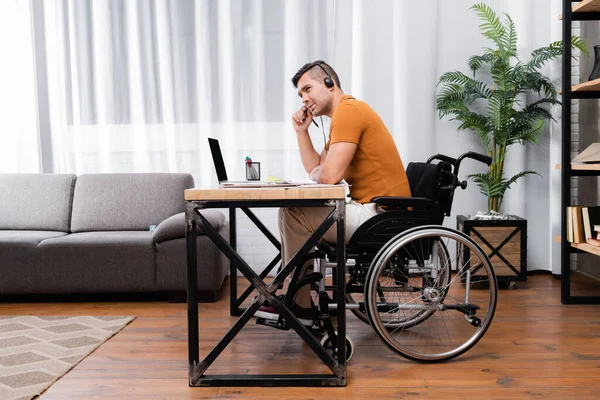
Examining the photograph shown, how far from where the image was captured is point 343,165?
2.37 meters

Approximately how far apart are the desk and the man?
0.75 ft

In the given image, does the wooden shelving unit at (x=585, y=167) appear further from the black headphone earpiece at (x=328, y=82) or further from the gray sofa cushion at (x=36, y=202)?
the gray sofa cushion at (x=36, y=202)

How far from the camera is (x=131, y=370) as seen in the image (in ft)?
7.63

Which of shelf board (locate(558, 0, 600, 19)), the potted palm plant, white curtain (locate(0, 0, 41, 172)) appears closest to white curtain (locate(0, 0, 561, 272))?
white curtain (locate(0, 0, 41, 172))

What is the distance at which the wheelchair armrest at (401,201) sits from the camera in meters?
2.37

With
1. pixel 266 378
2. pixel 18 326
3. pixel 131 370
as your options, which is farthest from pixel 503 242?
pixel 18 326

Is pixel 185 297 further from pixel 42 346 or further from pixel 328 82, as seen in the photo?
pixel 328 82

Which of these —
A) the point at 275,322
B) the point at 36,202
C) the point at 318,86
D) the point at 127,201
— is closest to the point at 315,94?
the point at 318,86

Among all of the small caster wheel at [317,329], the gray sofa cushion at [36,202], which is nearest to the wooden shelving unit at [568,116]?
the small caster wheel at [317,329]

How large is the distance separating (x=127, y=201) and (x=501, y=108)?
94.4 inches

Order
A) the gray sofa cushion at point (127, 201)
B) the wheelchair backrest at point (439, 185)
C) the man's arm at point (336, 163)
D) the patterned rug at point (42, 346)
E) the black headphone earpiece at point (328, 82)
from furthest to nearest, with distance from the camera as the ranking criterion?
the gray sofa cushion at point (127, 201) < the black headphone earpiece at point (328, 82) < the wheelchair backrest at point (439, 185) < the man's arm at point (336, 163) < the patterned rug at point (42, 346)

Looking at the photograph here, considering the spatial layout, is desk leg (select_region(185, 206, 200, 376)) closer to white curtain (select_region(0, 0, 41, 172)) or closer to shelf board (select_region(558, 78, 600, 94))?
shelf board (select_region(558, 78, 600, 94))

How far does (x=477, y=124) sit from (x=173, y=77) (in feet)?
6.72

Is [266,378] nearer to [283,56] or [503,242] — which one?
[503,242]
